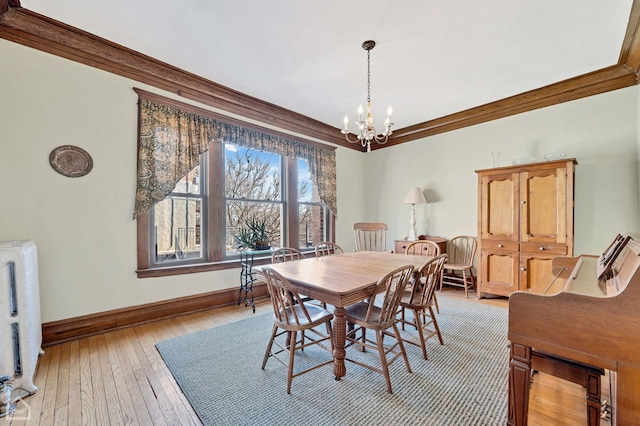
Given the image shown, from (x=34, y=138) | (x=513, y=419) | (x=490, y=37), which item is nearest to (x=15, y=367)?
(x=34, y=138)

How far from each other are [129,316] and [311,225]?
9.57 ft

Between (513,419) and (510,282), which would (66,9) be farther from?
(510,282)

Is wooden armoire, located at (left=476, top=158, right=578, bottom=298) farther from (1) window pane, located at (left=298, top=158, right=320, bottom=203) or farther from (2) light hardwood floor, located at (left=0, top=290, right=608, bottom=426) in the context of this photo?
(1) window pane, located at (left=298, top=158, right=320, bottom=203)

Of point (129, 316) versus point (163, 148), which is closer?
point (129, 316)

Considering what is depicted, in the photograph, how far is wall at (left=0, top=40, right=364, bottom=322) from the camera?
7.59 ft

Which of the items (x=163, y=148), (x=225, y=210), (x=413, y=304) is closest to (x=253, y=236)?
(x=225, y=210)

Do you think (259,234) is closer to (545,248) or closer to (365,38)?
(365,38)

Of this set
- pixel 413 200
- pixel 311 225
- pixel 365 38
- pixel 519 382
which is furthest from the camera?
pixel 311 225

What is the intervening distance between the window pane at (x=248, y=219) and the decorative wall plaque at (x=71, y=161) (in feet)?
5.14

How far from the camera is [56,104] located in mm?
2486

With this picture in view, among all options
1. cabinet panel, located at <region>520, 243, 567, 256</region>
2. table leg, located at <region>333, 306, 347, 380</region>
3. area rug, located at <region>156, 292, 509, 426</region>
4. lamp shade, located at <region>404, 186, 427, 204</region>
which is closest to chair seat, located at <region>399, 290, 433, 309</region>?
area rug, located at <region>156, 292, 509, 426</region>

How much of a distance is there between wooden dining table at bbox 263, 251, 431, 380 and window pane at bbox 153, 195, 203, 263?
159 centimetres

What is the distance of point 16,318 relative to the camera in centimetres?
173

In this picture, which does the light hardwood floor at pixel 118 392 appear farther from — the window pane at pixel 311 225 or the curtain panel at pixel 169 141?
the window pane at pixel 311 225
